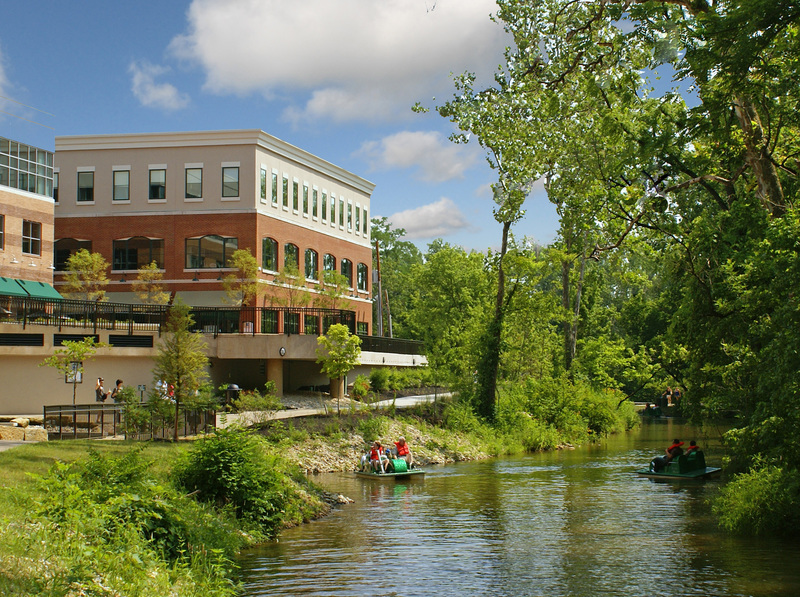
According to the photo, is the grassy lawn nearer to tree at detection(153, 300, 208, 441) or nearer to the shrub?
the shrub

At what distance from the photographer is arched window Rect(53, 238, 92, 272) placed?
57.5 m

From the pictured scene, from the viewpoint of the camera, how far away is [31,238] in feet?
162

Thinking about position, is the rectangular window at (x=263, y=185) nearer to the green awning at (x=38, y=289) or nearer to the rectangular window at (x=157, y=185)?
the rectangular window at (x=157, y=185)

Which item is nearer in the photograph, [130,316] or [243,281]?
[130,316]

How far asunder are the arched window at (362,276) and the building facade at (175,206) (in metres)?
13.4

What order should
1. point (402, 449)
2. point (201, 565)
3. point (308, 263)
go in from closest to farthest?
point (201, 565) → point (402, 449) → point (308, 263)

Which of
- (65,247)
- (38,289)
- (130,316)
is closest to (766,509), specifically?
(130,316)

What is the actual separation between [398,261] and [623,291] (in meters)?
31.1

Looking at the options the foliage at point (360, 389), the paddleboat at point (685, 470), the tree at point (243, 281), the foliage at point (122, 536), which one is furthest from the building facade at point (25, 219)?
the foliage at point (122, 536)

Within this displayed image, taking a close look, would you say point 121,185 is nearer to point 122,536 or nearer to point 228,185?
point 228,185

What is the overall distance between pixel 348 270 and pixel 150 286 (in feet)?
60.9

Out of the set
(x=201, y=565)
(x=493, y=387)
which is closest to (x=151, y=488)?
(x=201, y=565)

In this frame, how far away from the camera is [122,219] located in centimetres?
5734

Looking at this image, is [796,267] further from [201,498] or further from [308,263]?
[308,263]
